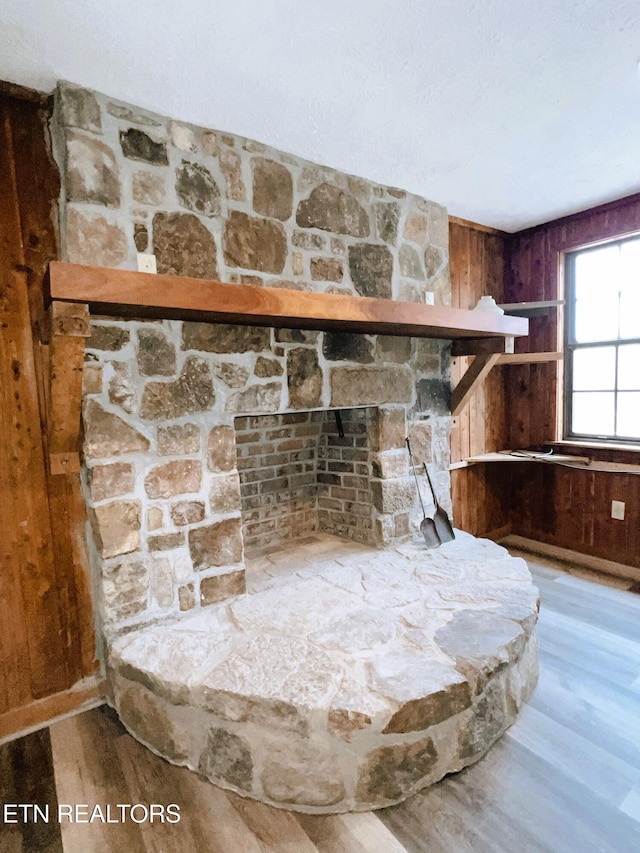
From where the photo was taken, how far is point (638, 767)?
1471 mm

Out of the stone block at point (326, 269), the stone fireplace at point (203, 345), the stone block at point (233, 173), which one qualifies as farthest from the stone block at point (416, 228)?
the stone block at point (233, 173)

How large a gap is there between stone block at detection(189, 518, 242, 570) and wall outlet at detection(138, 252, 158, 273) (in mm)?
1014

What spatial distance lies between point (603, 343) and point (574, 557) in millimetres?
1482

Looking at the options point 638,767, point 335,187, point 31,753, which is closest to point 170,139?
point 335,187

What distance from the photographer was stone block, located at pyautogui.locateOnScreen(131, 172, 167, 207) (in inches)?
63.2

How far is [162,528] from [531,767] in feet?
5.03

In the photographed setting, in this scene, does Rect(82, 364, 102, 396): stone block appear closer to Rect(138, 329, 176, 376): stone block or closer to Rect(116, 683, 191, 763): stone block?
Rect(138, 329, 176, 376): stone block

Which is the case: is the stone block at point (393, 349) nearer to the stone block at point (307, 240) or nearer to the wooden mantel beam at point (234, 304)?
the wooden mantel beam at point (234, 304)

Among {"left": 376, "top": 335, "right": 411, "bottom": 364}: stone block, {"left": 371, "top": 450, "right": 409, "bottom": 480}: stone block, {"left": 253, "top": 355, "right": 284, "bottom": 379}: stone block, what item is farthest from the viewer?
{"left": 371, "top": 450, "right": 409, "bottom": 480}: stone block

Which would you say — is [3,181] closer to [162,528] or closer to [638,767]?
[162,528]

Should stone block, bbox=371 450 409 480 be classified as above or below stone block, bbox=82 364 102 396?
below

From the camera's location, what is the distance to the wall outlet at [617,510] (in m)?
2.85

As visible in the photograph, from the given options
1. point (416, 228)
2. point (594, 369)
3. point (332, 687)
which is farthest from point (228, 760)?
point (594, 369)

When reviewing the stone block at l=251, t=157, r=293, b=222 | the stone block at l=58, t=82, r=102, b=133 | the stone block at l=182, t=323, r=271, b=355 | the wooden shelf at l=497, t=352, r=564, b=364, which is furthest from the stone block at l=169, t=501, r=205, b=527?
the wooden shelf at l=497, t=352, r=564, b=364
